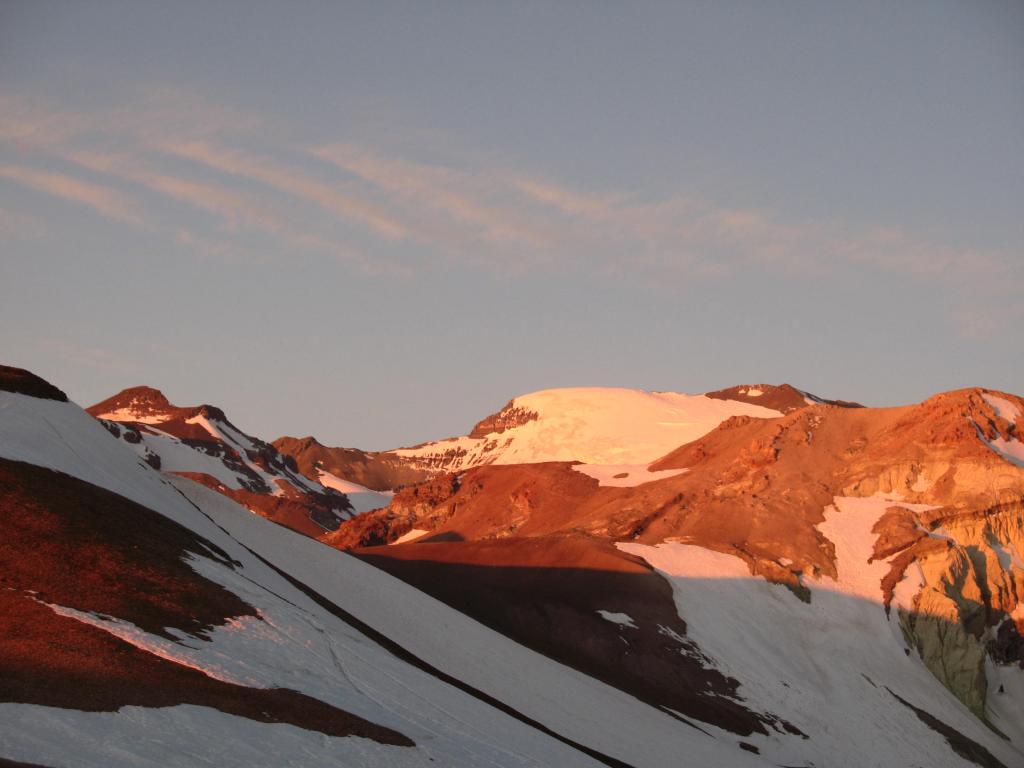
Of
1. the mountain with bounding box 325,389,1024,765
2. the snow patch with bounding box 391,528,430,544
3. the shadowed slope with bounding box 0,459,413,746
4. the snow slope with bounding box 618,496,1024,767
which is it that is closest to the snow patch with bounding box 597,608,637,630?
the mountain with bounding box 325,389,1024,765

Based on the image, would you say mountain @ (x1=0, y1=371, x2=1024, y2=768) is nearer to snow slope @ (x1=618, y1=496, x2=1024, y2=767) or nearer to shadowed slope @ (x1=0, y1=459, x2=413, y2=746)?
shadowed slope @ (x1=0, y1=459, x2=413, y2=746)

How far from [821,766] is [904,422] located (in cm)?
4628

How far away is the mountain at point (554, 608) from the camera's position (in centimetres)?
2861

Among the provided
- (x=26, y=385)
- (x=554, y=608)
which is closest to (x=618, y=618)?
(x=554, y=608)

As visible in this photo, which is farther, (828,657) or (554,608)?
(828,657)

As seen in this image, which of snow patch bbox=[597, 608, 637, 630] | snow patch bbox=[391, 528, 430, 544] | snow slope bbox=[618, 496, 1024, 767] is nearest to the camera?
snow slope bbox=[618, 496, 1024, 767]

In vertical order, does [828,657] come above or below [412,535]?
below

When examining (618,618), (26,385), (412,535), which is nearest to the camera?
(26,385)

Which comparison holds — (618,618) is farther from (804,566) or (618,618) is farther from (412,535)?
(412,535)

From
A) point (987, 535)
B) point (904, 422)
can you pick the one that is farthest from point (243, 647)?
point (904, 422)

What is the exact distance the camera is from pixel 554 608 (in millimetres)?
75250

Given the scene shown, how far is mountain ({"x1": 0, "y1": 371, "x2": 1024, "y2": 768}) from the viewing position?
2861 cm

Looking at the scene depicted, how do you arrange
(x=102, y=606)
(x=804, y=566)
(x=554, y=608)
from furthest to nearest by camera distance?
(x=804, y=566) < (x=554, y=608) < (x=102, y=606)

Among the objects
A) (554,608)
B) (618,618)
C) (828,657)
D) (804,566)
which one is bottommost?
(554,608)
